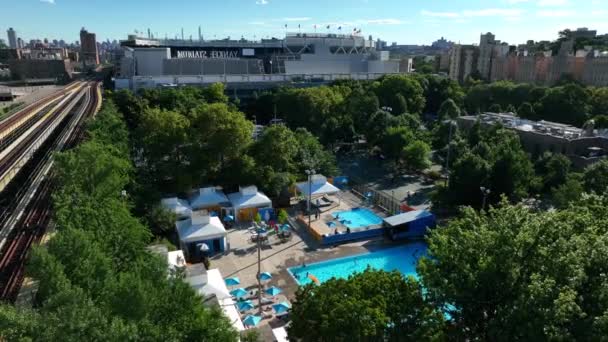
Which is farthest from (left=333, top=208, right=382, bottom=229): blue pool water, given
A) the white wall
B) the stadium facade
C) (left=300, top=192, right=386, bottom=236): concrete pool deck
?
the white wall

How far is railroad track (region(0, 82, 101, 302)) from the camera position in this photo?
15.8m

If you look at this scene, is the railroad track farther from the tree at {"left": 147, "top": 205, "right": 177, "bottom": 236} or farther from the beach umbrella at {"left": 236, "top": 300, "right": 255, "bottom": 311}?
the beach umbrella at {"left": 236, "top": 300, "right": 255, "bottom": 311}

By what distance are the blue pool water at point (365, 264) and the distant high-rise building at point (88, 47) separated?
16239 centimetres

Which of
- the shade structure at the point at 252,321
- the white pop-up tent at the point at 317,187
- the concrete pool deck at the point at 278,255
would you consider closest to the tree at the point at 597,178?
the concrete pool deck at the point at 278,255

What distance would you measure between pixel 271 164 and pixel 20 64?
11321 cm

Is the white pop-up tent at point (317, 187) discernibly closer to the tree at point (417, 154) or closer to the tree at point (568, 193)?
the tree at point (417, 154)

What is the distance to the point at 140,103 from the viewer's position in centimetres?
4447

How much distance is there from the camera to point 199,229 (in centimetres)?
2252

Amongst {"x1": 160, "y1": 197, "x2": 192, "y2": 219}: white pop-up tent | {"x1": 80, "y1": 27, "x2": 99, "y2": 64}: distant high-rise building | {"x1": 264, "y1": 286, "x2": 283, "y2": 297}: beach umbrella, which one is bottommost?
{"x1": 264, "y1": 286, "x2": 283, "y2": 297}: beach umbrella

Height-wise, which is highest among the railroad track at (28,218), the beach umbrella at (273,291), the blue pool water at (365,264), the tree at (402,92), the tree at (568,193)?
the tree at (402,92)

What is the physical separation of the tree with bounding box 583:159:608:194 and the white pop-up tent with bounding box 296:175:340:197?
595 inches

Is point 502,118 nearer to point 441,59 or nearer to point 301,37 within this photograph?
point 301,37

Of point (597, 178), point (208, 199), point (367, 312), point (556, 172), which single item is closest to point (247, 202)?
point (208, 199)

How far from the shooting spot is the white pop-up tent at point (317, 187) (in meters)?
29.1
